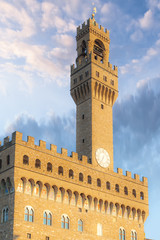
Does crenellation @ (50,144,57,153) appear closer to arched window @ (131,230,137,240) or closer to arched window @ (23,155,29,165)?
arched window @ (23,155,29,165)

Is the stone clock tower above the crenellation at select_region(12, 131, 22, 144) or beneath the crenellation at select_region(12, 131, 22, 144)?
above

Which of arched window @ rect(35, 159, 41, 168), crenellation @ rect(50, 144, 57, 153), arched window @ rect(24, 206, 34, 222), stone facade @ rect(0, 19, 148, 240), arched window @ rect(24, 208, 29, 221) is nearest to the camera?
arched window @ rect(24, 208, 29, 221)

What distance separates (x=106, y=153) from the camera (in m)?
61.6

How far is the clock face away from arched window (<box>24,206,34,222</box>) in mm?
15017

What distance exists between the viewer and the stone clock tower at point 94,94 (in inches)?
2394

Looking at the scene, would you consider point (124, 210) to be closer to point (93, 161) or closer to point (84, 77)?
point (93, 161)

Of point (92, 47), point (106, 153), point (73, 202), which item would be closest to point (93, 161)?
point (106, 153)

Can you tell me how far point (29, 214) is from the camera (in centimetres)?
4825

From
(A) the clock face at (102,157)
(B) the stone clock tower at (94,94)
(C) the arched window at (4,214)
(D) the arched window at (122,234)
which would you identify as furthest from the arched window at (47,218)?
(D) the arched window at (122,234)

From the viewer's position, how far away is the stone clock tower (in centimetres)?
6081

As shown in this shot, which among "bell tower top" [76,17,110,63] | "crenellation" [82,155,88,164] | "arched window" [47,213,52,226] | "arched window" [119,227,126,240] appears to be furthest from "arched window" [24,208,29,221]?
"bell tower top" [76,17,110,63]

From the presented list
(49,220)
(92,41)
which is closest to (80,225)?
(49,220)

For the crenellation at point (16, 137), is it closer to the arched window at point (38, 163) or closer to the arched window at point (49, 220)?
the arched window at point (38, 163)

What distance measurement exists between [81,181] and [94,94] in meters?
15.3
